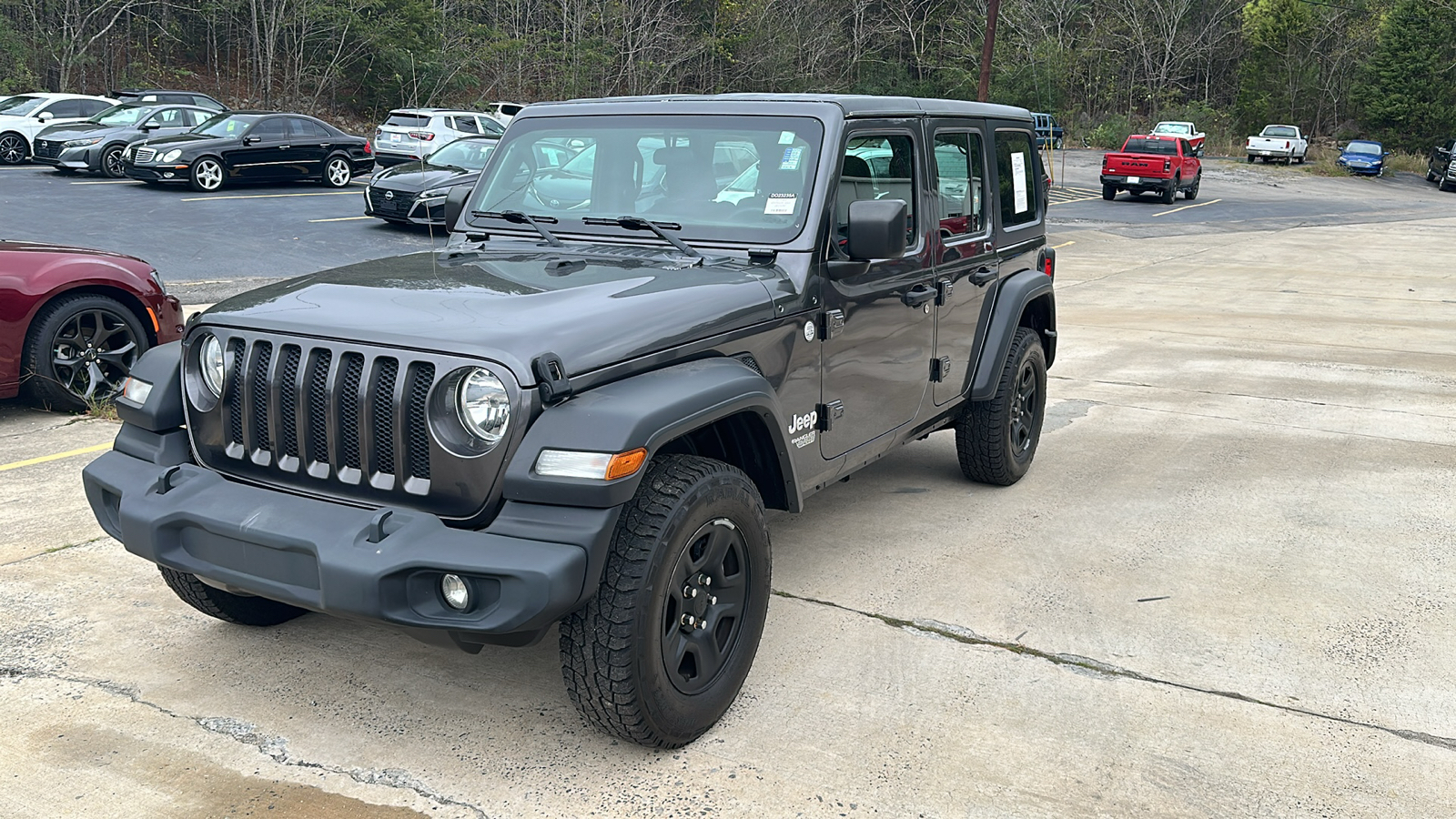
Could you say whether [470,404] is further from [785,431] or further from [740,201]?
[740,201]

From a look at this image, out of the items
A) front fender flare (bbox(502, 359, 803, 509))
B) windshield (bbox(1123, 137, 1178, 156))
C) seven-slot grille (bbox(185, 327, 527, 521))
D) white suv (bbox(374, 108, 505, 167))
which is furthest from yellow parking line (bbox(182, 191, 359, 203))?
windshield (bbox(1123, 137, 1178, 156))

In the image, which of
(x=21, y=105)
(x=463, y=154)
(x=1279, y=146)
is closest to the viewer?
(x=463, y=154)

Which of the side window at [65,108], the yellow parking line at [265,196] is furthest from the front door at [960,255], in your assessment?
the side window at [65,108]

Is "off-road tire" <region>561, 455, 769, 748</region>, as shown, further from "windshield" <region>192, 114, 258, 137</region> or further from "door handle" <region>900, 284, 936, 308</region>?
"windshield" <region>192, 114, 258, 137</region>

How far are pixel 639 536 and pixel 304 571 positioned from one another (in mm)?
861

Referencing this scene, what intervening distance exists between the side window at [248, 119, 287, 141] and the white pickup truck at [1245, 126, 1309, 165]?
134 feet

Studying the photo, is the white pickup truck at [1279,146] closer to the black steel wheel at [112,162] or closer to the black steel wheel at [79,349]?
the black steel wheel at [112,162]

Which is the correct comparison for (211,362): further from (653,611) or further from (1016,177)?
(1016,177)

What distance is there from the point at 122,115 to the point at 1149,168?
24.4 meters

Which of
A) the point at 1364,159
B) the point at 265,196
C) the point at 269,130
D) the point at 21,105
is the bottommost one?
the point at 265,196

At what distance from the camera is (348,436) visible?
3.23 m

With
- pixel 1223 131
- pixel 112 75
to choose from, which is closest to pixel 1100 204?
pixel 112 75

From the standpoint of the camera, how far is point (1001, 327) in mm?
5680

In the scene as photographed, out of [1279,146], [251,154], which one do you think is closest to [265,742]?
[251,154]
